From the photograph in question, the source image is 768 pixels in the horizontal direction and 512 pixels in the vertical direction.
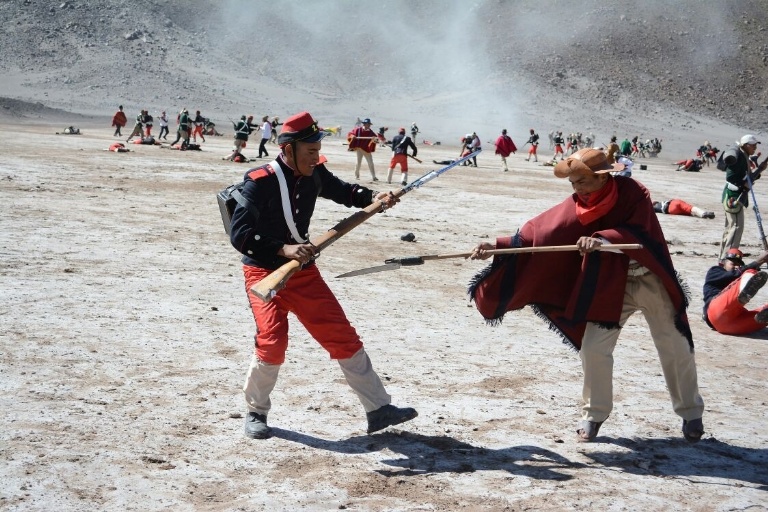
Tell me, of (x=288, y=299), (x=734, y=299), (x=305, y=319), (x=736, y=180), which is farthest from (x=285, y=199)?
(x=736, y=180)

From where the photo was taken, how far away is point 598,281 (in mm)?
5234

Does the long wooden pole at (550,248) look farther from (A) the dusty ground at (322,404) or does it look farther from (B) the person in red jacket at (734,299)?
(B) the person in red jacket at (734,299)

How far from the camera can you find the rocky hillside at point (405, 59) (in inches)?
2901

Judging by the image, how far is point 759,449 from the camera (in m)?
5.39

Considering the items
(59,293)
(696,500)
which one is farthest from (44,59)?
(696,500)

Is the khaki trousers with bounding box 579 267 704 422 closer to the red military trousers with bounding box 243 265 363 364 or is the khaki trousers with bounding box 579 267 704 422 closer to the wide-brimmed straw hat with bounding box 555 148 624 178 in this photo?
the wide-brimmed straw hat with bounding box 555 148 624 178

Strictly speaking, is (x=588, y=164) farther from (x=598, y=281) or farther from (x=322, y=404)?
(x=322, y=404)

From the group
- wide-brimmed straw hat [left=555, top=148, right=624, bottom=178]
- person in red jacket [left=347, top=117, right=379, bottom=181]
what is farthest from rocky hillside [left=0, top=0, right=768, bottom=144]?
wide-brimmed straw hat [left=555, top=148, right=624, bottom=178]

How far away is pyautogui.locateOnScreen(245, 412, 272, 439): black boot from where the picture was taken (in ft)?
17.1

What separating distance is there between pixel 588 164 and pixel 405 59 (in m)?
82.9

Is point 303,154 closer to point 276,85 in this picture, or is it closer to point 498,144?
point 498,144

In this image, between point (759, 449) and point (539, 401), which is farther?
point (539, 401)

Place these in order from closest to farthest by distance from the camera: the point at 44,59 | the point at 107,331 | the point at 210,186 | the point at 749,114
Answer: the point at 107,331
the point at 210,186
the point at 44,59
the point at 749,114

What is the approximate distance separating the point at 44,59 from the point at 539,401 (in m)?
78.6
